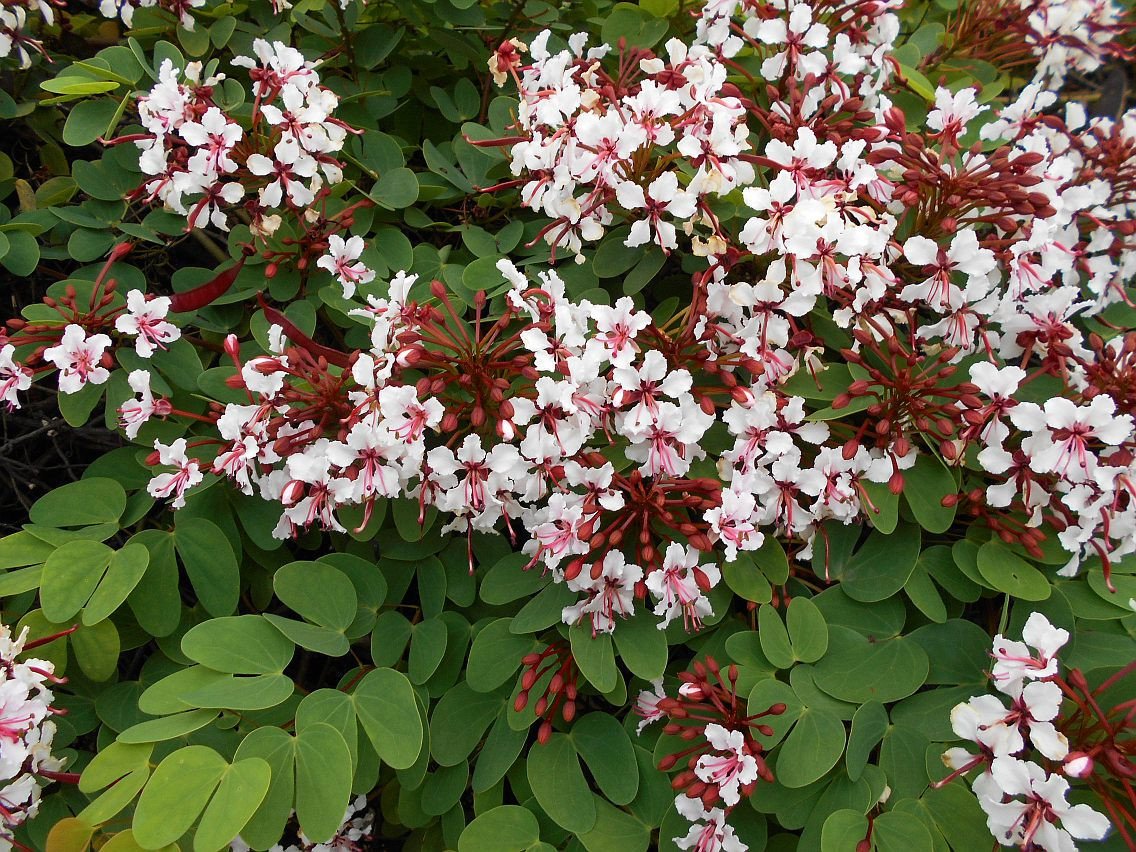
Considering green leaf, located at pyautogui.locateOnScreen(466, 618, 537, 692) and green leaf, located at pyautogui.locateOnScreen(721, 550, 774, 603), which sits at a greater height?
green leaf, located at pyautogui.locateOnScreen(721, 550, 774, 603)

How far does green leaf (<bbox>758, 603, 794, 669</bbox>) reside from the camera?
1673mm

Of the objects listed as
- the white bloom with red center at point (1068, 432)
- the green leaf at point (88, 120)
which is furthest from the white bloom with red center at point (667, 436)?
the green leaf at point (88, 120)

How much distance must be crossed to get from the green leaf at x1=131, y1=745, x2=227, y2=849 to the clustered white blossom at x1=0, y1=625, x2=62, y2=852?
0.82ft

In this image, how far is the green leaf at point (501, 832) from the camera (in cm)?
162

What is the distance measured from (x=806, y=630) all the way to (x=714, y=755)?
0.32 meters

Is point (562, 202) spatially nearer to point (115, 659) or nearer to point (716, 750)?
point (716, 750)

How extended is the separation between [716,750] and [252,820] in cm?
87

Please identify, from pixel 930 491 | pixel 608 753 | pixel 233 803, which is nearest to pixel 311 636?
pixel 233 803

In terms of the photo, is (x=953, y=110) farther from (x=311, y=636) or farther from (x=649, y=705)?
(x=311, y=636)

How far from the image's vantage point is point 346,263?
1.96m

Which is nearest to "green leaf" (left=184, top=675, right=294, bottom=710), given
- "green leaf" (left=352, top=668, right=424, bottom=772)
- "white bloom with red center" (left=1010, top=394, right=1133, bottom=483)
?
"green leaf" (left=352, top=668, right=424, bottom=772)

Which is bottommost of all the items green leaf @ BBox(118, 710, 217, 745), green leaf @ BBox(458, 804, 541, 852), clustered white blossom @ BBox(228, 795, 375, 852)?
clustered white blossom @ BBox(228, 795, 375, 852)

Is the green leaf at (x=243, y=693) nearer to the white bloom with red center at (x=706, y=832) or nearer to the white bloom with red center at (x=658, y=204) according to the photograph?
the white bloom with red center at (x=706, y=832)

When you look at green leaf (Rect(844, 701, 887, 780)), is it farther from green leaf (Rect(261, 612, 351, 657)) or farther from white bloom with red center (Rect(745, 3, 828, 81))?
white bloom with red center (Rect(745, 3, 828, 81))
